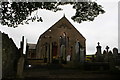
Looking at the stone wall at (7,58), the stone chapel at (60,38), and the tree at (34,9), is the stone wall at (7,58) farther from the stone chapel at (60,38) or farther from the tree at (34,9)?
the stone chapel at (60,38)

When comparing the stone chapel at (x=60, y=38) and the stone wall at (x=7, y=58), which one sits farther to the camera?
the stone chapel at (x=60, y=38)

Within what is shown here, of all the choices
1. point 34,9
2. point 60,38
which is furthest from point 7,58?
point 60,38

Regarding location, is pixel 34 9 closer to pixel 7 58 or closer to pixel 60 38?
pixel 7 58

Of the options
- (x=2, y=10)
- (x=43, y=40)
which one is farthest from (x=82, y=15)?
(x=43, y=40)

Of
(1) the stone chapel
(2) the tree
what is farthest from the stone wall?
(1) the stone chapel

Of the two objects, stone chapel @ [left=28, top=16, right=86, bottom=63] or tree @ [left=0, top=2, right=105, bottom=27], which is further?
stone chapel @ [left=28, top=16, right=86, bottom=63]

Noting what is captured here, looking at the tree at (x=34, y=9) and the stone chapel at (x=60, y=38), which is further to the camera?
the stone chapel at (x=60, y=38)

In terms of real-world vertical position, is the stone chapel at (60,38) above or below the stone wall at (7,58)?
above

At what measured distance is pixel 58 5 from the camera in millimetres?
9344

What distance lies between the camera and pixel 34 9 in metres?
8.96

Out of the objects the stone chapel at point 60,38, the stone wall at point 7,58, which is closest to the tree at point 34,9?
the stone wall at point 7,58

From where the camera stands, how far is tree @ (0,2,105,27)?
27.2ft

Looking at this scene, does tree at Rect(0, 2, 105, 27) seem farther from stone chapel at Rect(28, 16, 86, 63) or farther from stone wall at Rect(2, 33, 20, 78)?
stone chapel at Rect(28, 16, 86, 63)

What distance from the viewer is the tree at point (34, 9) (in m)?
8.29
